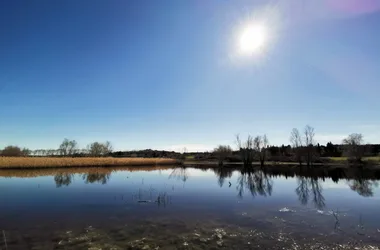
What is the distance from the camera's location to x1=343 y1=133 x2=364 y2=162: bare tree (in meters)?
81.3

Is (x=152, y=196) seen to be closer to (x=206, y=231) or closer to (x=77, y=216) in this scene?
(x=77, y=216)

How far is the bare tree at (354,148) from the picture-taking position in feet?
267

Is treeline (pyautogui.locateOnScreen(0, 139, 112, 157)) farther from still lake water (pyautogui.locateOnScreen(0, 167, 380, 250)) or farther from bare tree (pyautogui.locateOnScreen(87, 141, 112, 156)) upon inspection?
still lake water (pyautogui.locateOnScreen(0, 167, 380, 250))

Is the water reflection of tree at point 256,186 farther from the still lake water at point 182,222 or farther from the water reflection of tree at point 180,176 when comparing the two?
the water reflection of tree at point 180,176

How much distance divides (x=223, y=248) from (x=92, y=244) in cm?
493

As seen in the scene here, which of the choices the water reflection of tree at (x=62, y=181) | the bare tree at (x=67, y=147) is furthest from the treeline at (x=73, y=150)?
the water reflection of tree at (x=62, y=181)

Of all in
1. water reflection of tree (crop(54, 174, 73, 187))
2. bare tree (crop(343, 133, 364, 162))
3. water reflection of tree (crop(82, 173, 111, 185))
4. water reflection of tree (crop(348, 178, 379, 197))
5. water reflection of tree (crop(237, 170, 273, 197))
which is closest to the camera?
water reflection of tree (crop(237, 170, 273, 197))

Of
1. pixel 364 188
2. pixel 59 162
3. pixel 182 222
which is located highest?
pixel 59 162

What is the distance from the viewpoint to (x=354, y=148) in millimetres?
83250

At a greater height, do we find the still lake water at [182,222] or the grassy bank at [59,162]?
the grassy bank at [59,162]

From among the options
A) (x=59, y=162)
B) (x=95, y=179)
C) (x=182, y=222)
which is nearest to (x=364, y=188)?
(x=182, y=222)

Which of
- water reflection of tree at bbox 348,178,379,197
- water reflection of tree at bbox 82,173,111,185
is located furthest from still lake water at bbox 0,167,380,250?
water reflection of tree at bbox 82,173,111,185

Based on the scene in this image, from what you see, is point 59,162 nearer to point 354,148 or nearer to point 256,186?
point 256,186

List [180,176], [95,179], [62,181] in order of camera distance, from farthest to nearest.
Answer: [180,176] < [95,179] < [62,181]
